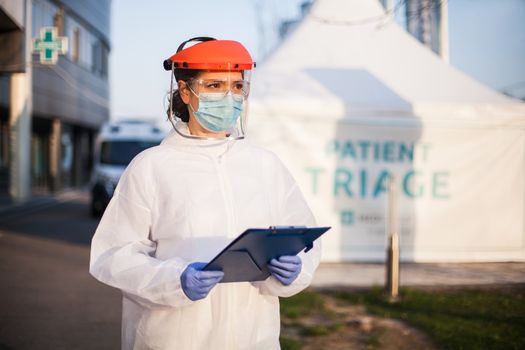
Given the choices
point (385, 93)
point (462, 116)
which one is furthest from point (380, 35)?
point (462, 116)

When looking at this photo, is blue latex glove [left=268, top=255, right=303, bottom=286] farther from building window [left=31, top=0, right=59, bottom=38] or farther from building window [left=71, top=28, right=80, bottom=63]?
building window [left=71, top=28, right=80, bottom=63]

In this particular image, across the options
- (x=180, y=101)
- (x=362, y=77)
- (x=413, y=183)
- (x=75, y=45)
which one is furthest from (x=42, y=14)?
(x=180, y=101)

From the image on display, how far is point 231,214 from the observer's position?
2168 millimetres

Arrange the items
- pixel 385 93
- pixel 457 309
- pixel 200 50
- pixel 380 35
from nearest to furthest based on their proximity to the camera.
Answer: pixel 200 50, pixel 457 309, pixel 385 93, pixel 380 35

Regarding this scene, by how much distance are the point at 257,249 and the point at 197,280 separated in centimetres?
23

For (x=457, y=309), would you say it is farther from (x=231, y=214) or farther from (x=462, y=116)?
(x=231, y=214)

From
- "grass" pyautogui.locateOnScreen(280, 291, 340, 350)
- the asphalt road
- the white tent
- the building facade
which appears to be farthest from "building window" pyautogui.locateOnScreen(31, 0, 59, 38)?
"grass" pyautogui.locateOnScreen(280, 291, 340, 350)

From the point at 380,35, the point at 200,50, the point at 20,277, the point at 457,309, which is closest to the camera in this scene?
the point at 200,50

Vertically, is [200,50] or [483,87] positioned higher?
[483,87]

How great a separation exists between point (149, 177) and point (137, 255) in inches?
11.8

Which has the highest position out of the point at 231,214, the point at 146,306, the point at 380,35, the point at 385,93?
the point at 380,35

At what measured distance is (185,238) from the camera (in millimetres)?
2125

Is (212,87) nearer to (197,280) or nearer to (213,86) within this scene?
(213,86)

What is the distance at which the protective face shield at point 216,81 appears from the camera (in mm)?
Result: 2219
